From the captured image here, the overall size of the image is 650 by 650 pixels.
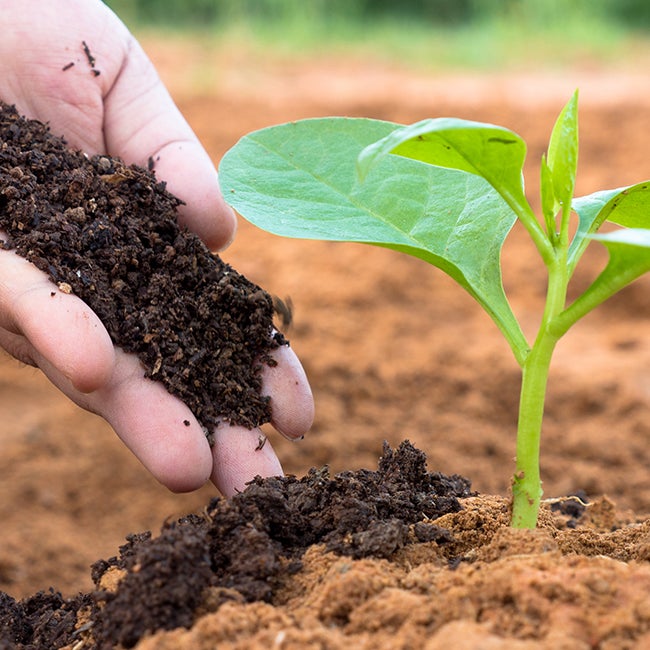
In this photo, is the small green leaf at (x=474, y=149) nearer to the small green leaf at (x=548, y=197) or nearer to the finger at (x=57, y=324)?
the small green leaf at (x=548, y=197)

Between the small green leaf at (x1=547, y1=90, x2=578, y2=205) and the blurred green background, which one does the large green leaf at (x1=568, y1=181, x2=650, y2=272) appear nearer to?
the small green leaf at (x1=547, y1=90, x2=578, y2=205)

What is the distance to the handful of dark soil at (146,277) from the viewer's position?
1.26m

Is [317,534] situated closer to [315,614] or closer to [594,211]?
[315,614]

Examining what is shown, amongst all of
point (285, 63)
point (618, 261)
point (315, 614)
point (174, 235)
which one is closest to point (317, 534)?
point (315, 614)

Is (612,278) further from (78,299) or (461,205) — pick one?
(78,299)

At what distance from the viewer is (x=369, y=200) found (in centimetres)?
116

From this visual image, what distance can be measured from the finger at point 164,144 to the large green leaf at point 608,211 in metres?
0.71

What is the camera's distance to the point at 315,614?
0.81 meters

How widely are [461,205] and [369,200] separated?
0.43 feet

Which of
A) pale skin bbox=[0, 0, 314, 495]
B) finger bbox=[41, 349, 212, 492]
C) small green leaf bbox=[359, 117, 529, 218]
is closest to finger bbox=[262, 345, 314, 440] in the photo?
pale skin bbox=[0, 0, 314, 495]

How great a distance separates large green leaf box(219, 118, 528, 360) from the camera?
108 cm

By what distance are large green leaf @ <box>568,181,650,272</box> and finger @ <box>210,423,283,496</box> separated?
1.85 feet

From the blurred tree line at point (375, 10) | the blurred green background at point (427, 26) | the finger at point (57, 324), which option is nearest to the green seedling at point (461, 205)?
the finger at point (57, 324)

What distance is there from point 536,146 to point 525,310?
5.46ft
